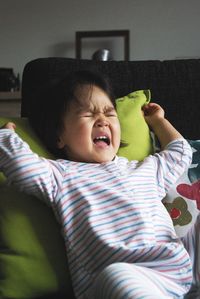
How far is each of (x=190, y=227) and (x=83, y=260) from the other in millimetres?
310

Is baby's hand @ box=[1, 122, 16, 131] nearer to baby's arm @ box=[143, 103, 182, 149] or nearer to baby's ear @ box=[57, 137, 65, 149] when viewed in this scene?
baby's ear @ box=[57, 137, 65, 149]

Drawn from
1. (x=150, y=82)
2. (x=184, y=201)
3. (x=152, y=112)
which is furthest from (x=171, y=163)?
(x=150, y=82)

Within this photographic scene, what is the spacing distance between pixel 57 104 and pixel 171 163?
13.5 inches

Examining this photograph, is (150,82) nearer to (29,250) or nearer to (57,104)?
(57,104)

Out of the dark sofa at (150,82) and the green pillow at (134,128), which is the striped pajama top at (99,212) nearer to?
the green pillow at (134,128)

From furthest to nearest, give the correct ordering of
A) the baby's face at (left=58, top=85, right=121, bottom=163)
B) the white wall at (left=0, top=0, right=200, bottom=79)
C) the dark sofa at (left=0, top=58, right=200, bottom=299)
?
1. the white wall at (left=0, top=0, right=200, bottom=79)
2. the dark sofa at (left=0, top=58, right=200, bottom=299)
3. the baby's face at (left=58, top=85, right=121, bottom=163)

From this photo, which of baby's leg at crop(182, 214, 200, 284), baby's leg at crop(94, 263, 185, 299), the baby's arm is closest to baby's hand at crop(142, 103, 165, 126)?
the baby's arm

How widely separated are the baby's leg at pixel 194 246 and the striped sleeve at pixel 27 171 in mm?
346

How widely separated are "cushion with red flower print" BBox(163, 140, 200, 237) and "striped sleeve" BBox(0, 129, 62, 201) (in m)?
0.32

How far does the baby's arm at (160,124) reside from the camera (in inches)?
49.7

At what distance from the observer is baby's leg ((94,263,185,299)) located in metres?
0.81

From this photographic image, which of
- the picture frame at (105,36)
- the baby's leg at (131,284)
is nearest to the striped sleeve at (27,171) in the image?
the baby's leg at (131,284)

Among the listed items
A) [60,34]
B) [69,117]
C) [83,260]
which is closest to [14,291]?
[83,260]

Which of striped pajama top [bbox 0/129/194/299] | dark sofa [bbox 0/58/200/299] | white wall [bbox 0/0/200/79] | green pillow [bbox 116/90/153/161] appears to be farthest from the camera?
white wall [bbox 0/0/200/79]
